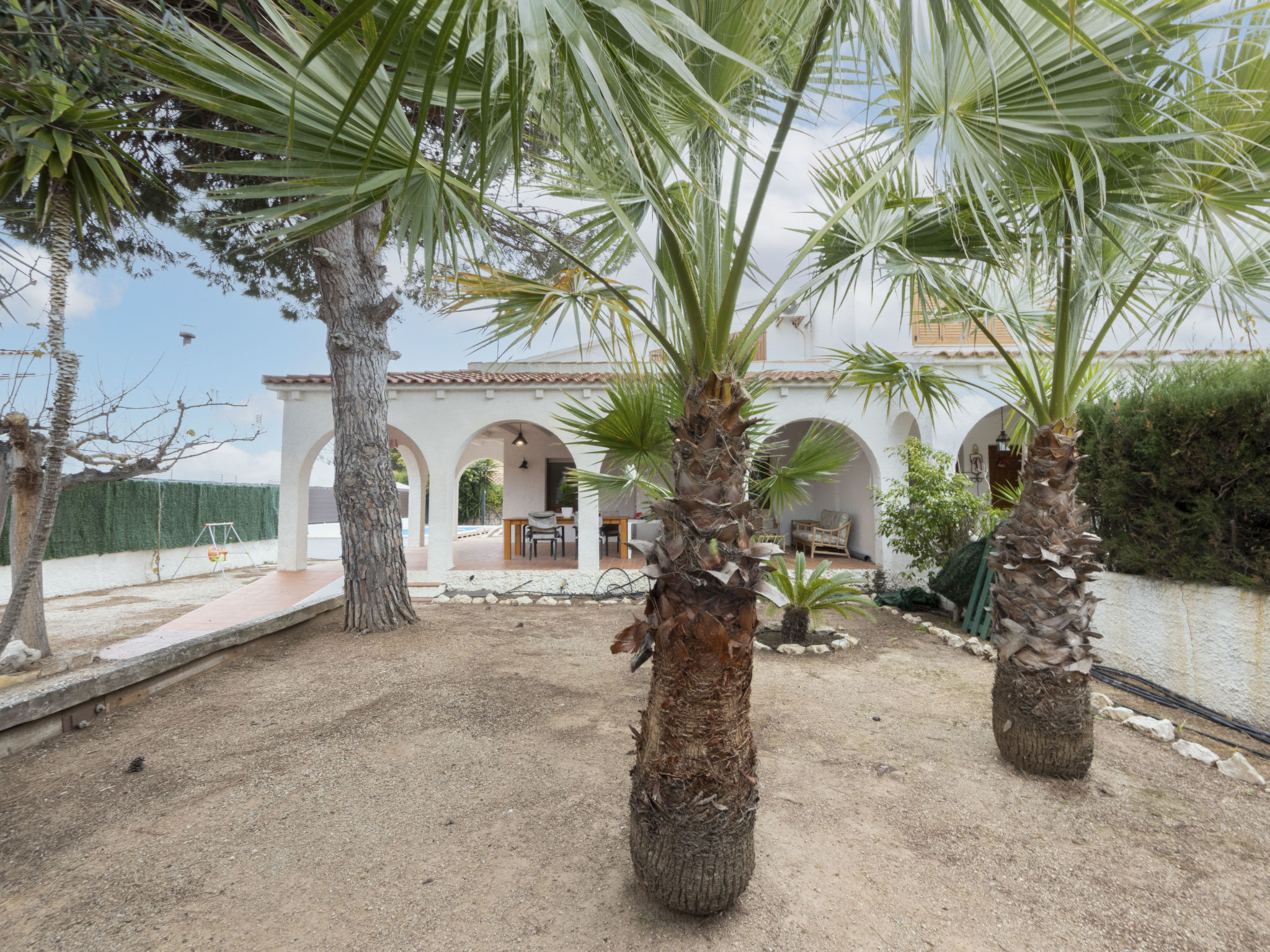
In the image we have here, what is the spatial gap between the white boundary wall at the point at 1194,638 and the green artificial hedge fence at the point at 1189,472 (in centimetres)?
14

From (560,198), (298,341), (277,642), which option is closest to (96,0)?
(560,198)

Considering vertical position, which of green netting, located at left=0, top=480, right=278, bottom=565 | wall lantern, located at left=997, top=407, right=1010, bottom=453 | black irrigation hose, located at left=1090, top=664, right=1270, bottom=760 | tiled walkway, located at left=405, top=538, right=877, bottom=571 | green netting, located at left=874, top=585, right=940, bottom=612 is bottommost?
black irrigation hose, located at left=1090, top=664, right=1270, bottom=760

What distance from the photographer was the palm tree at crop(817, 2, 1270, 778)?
8.00 feet

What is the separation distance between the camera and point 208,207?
6.75 m

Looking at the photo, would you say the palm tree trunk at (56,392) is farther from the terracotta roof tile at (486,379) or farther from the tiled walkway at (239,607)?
the terracotta roof tile at (486,379)

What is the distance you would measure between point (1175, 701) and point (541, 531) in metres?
9.42

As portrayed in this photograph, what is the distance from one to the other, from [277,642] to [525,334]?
434cm

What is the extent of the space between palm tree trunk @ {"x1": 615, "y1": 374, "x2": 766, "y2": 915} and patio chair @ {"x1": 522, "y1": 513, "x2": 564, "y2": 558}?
9450mm

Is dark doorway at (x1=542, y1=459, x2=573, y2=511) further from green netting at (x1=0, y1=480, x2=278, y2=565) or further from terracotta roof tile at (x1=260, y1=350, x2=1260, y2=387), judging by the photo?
green netting at (x1=0, y1=480, x2=278, y2=565)

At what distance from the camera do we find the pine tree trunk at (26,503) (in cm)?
516

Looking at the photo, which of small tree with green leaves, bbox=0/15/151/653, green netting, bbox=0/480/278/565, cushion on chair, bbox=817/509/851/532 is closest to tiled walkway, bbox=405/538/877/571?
cushion on chair, bbox=817/509/851/532

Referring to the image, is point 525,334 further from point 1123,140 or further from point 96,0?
point 1123,140

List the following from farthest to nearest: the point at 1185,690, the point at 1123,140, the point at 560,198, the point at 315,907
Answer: the point at 1185,690
the point at 560,198
the point at 315,907
the point at 1123,140

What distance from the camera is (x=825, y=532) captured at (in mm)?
11430
